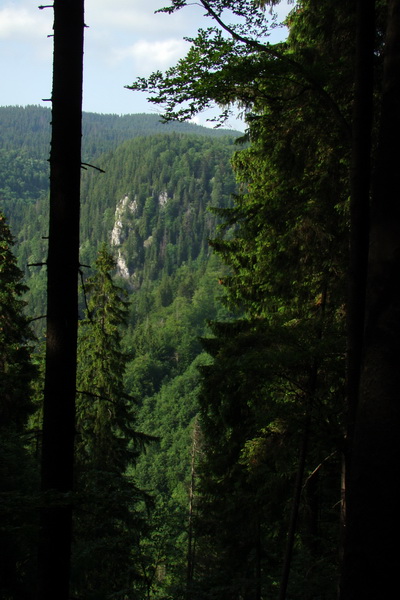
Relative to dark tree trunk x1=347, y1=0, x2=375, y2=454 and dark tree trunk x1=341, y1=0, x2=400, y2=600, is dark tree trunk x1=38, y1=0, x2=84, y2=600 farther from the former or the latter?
dark tree trunk x1=347, y1=0, x2=375, y2=454

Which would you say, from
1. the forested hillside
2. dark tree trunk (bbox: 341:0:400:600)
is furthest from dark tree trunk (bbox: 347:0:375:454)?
the forested hillside

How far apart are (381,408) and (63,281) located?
8.67ft

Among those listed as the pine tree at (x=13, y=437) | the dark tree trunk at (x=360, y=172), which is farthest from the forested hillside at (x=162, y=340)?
the dark tree trunk at (x=360, y=172)

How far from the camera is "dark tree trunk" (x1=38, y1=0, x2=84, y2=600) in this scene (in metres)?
4.16

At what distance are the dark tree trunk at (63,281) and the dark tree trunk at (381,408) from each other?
7.52 feet

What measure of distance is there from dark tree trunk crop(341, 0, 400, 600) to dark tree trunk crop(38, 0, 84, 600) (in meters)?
2.29

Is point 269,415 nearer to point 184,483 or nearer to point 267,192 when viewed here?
point 267,192

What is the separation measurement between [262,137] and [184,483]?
184 feet

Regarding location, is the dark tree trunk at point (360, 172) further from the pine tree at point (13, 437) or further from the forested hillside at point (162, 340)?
the pine tree at point (13, 437)

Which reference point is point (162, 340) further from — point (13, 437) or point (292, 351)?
point (292, 351)

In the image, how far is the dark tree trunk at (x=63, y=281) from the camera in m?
4.16

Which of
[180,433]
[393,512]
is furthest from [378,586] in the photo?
[180,433]

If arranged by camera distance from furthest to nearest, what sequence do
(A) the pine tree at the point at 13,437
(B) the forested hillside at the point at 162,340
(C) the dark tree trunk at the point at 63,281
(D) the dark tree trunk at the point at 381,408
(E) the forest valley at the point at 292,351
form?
(B) the forested hillside at the point at 162,340 → (A) the pine tree at the point at 13,437 → (C) the dark tree trunk at the point at 63,281 → (E) the forest valley at the point at 292,351 → (D) the dark tree trunk at the point at 381,408

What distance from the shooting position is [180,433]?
242ft
